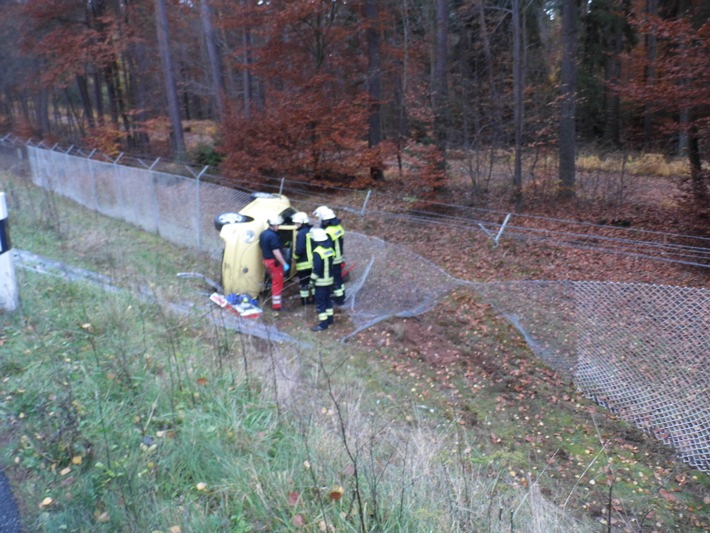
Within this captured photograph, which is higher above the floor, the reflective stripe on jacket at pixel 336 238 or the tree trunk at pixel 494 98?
the tree trunk at pixel 494 98

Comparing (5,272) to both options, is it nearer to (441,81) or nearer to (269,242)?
(269,242)

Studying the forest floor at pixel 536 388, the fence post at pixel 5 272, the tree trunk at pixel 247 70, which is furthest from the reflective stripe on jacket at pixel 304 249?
the tree trunk at pixel 247 70

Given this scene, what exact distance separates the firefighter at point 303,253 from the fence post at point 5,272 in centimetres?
423

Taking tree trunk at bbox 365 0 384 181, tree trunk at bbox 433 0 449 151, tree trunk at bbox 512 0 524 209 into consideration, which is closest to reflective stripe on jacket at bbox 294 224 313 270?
tree trunk at bbox 433 0 449 151

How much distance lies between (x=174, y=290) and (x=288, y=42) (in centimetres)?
1163

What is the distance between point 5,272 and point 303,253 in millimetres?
4507

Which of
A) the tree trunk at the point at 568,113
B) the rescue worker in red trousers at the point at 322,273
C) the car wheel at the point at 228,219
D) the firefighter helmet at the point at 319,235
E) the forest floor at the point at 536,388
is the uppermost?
the tree trunk at the point at 568,113

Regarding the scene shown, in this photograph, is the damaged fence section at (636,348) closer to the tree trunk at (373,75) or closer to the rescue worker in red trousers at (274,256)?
the rescue worker in red trousers at (274,256)

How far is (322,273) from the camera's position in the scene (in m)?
8.52

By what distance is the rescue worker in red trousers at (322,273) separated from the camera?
8469 mm

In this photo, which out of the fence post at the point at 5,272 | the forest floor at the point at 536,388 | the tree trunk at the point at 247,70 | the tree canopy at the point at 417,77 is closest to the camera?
the forest floor at the point at 536,388

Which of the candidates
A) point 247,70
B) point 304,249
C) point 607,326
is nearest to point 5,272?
point 304,249

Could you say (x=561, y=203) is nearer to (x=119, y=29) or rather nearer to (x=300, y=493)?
(x=300, y=493)

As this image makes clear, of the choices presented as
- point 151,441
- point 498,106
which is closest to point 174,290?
point 151,441
